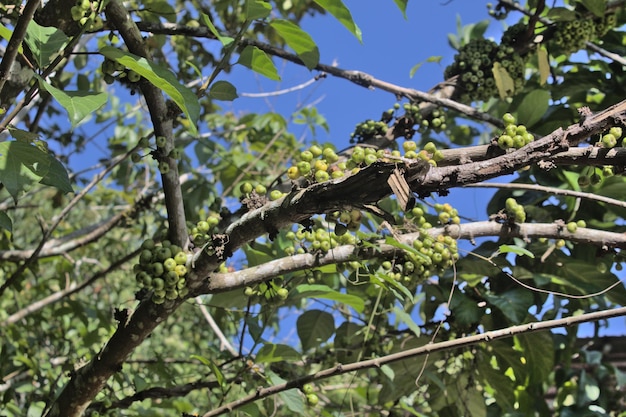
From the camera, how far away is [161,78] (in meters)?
1.03

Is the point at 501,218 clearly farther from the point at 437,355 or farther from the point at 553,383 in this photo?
the point at 553,383

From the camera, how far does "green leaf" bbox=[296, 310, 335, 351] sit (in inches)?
89.5

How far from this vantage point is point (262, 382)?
80.4 inches

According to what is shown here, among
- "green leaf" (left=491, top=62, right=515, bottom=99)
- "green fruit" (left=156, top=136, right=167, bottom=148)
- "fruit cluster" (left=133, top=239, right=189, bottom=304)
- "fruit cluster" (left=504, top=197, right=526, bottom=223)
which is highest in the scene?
"green leaf" (left=491, top=62, right=515, bottom=99)

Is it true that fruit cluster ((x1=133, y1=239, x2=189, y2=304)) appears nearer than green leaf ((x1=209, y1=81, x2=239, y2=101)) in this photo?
Yes

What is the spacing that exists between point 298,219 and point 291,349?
0.73 meters

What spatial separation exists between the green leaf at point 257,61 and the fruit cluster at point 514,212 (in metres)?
0.73

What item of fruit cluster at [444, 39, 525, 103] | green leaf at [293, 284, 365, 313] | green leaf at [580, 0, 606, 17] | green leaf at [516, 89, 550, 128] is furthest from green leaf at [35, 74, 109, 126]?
green leaf at [580, 0, 606, 17]

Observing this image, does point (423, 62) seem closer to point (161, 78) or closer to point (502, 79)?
point (502, 79)

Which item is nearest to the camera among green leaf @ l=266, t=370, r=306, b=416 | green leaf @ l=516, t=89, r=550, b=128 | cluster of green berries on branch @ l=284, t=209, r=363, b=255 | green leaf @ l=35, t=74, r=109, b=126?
green leaf @ l=35, t=74, r=109, b=126

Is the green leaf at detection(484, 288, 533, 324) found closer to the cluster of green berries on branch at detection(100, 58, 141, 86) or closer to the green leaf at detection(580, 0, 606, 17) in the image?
the green leaf at detection(580, 0, 606, 17)

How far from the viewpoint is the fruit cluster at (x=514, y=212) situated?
1.69 m

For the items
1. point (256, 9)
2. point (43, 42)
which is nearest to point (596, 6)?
point (256, 9)

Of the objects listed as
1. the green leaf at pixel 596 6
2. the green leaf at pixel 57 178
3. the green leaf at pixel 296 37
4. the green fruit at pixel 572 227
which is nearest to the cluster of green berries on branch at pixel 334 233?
the green leaf at pixel 296 37
